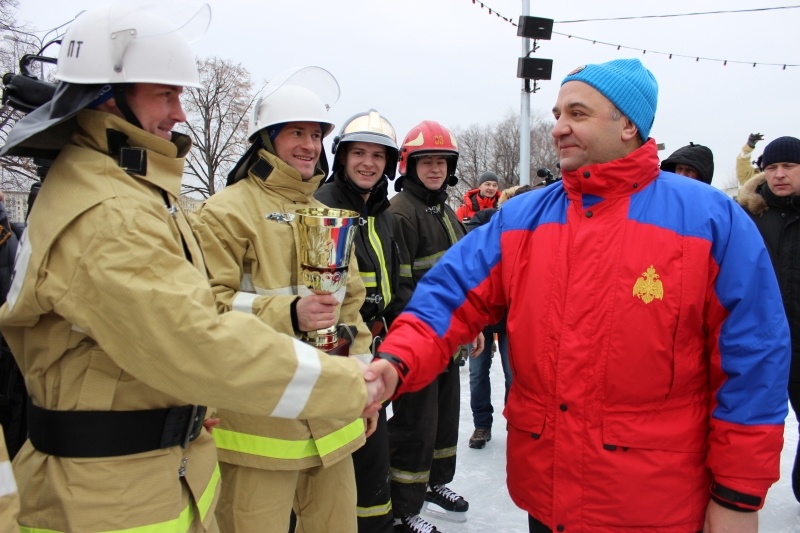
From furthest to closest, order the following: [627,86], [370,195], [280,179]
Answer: [370,195]
[280,179]
[627,86]

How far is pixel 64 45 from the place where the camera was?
6.07ft

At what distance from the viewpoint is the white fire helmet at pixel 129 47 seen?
180 cm

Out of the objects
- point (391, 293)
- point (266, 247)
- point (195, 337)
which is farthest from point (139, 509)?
point (391, 293)

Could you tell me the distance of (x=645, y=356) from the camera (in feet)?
6.39

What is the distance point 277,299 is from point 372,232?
121 centimetres

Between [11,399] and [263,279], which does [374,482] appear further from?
[11,399]

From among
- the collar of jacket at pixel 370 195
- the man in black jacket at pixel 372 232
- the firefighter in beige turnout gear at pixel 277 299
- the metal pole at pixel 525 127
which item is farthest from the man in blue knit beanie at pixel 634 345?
the metal pole at pixel 525 127

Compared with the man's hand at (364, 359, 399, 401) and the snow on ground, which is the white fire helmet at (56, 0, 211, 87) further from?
the snow on ground

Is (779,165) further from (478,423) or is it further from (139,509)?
(139,509)

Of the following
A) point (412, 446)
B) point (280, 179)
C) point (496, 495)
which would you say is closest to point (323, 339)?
point (280, 179)

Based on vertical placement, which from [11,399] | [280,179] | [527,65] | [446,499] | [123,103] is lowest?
→ [446,499]

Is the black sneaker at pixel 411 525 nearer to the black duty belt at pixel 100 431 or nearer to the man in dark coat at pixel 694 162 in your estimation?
the black duty belt at pixel 100 431

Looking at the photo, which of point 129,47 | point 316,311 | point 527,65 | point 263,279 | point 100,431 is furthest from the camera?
point 527,65

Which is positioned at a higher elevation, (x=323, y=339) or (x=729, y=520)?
(x=323, y=339)
